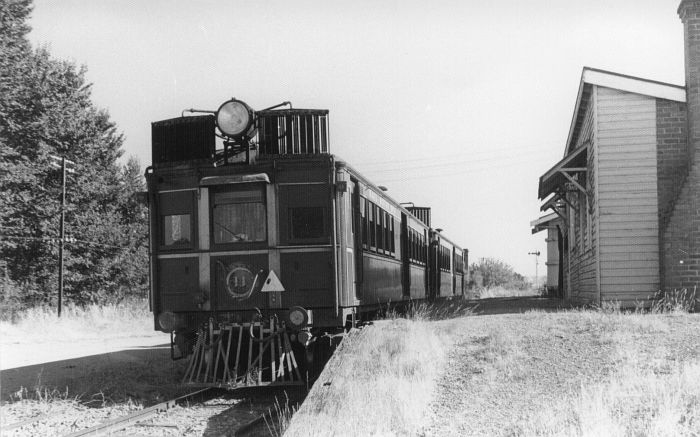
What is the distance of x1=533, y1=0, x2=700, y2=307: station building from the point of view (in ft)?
49.4

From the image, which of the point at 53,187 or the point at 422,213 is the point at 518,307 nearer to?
the point at 422,213

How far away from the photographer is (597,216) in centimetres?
1589

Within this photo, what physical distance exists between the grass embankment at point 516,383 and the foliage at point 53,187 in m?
18.8

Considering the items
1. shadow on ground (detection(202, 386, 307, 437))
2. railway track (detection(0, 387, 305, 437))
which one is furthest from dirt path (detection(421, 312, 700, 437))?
railway track (detection(0, 387, 305, 437))

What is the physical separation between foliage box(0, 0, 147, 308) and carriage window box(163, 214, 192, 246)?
51.8ft

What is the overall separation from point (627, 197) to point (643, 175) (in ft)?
1.89

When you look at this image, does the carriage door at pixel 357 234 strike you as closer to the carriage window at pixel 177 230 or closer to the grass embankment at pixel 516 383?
the grass embankment at pixel 516 383

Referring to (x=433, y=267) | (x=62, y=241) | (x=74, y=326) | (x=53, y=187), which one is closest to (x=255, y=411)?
(x=433, y=267)

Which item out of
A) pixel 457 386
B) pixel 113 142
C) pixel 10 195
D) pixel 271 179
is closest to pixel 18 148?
pixel 10 195

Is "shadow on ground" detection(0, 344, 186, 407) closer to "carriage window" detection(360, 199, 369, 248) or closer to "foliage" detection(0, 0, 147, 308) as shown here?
"carriage window" detection(360, 199, 369, 248)

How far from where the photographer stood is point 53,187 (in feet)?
97.2

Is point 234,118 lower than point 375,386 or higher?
higher

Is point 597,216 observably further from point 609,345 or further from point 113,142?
point 113,142

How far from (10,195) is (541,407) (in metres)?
24.5
